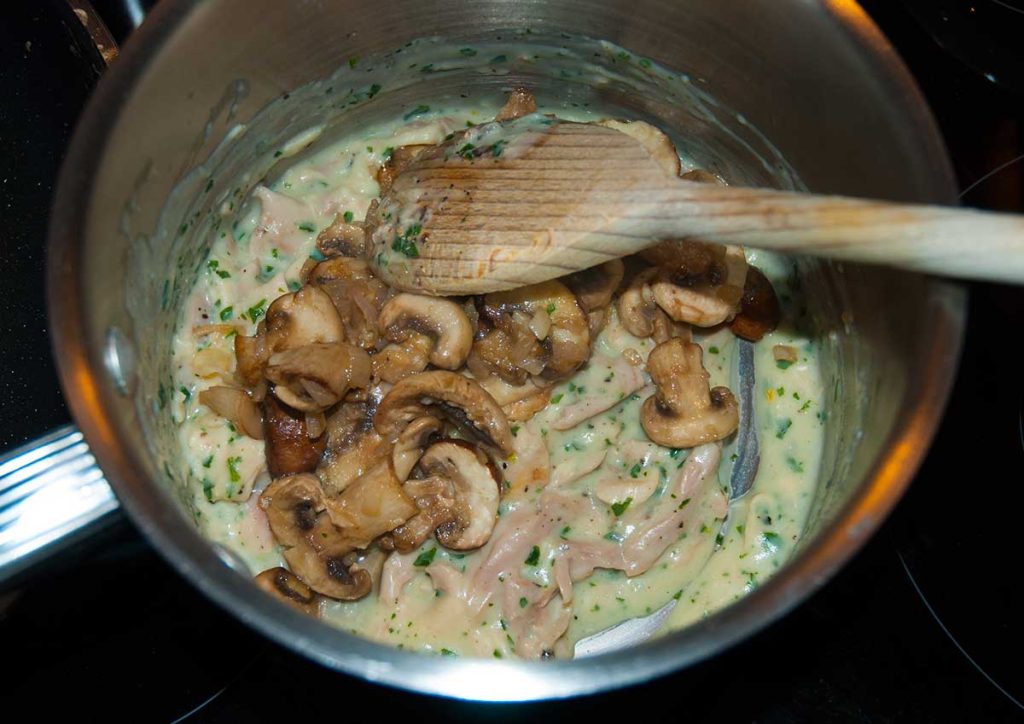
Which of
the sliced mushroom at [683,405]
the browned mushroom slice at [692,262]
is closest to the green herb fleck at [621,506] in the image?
the sliced mushroom at [683,405]

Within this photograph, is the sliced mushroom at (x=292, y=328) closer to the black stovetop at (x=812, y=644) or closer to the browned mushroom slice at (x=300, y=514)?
the browned mushroom slice at (x=300, y=514)

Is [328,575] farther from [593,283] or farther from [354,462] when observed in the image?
[593,283]

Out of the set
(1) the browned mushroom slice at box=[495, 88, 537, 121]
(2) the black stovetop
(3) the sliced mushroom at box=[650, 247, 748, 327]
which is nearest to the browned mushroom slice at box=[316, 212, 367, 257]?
(1) the browned mushroom slice at box=[495, 88, 537, 121]

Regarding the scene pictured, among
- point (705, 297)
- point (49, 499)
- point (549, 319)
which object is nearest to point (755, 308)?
point (705, 297)

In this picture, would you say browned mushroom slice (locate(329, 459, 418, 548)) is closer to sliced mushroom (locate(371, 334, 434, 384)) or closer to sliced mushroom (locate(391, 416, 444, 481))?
sliced mushroom (locate(391, 416, 444, 481))

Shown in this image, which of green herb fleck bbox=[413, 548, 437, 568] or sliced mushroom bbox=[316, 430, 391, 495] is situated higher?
sliced mushroom bbox=[316, 430, 391, 495]

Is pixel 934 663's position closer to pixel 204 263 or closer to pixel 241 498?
pixel 241 498
